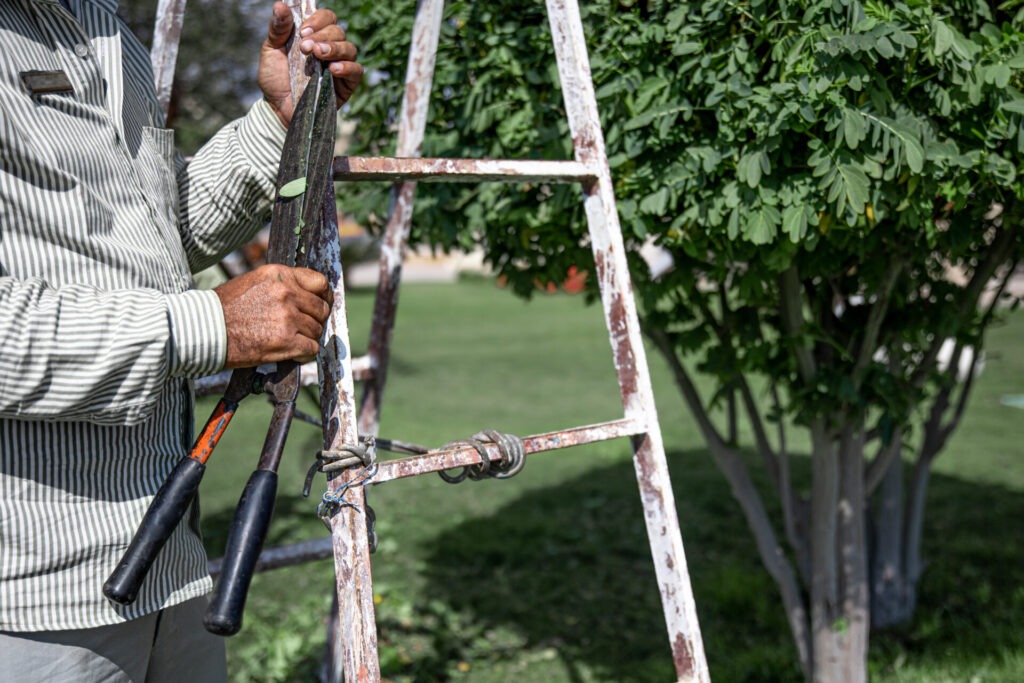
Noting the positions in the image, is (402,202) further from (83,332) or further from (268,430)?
(83,332)

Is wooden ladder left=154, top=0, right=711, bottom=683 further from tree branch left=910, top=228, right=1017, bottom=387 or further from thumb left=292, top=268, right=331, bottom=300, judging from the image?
tree branch left=910, top=228, right=1017, bottom=387

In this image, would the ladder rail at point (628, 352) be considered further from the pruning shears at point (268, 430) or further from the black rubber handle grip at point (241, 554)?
the black rubber handle grip at point (241, 554)

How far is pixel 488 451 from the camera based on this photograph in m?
1.67

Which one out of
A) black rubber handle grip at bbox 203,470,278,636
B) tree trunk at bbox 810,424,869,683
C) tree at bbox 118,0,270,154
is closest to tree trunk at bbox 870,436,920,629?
tree trunk at bbox 810,424,869,683

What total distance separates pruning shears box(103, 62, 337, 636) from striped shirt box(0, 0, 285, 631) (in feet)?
0.39

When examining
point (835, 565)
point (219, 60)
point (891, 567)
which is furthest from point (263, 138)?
point (219, 60)

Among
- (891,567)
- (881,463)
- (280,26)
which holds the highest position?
(280,26)

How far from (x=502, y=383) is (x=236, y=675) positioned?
22.8ft

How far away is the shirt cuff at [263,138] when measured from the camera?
75.4 inches

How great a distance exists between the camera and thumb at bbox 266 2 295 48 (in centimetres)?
178

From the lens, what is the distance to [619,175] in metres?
2.33

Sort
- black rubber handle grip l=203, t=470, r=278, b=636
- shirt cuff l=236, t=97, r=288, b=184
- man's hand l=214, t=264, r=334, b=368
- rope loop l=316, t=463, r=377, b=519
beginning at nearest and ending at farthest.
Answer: black rubber handle grip l=203, t=470, r=278, b=636
man's hand l=214, t=264, r=334, b=368
rope loop l=316, t=463, r=377, b=519
shirt cuff l=236, t=97, r=288, b=184

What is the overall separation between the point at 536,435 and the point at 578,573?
300 centimetres

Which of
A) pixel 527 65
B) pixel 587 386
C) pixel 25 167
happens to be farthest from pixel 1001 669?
pixel 587 386
